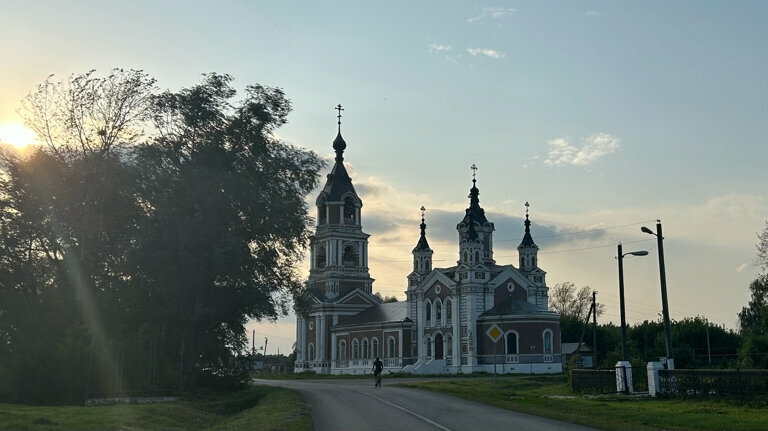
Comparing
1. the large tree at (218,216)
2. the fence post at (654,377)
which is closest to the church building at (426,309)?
the large tree at (218,216)

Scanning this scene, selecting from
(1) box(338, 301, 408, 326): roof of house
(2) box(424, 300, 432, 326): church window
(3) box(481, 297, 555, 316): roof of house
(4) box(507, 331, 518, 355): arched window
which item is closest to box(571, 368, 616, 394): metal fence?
(4) box(507, 331, 518, 355): arched window

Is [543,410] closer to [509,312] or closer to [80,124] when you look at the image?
[80,124]

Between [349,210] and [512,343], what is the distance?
2735 centimetres

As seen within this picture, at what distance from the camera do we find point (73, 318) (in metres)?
32.4

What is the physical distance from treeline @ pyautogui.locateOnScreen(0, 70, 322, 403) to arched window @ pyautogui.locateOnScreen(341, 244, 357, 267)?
1906 inches

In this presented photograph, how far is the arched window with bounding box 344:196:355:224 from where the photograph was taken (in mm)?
88481

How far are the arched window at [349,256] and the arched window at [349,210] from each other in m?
2.88

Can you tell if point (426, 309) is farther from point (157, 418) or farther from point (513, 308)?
point (157, 418)

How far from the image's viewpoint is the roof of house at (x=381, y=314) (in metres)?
83.6

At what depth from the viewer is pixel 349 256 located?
8944cm

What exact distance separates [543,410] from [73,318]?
2011cm

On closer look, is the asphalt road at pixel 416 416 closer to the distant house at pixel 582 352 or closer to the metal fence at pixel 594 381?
the metal fence at pixel 594 381

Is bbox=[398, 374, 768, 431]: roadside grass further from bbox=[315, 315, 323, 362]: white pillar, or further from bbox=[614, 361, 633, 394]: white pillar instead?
bbox=[315, 315, 323, 362]: white pillar

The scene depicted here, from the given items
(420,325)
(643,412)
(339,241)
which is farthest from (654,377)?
(339,241)
